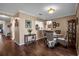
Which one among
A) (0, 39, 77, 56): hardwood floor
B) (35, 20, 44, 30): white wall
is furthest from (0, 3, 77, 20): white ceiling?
(0, 39, 77, 56): hardwood floor

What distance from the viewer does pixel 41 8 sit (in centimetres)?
211

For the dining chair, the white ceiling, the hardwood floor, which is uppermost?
the white ceiling

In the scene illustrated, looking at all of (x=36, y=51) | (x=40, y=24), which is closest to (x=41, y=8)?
(x=40, y=24)

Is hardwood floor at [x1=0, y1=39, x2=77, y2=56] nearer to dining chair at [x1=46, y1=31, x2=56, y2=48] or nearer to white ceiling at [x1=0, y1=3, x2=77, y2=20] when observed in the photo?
dining chair at [x1=46, y1=31, x2=56, y2=48]

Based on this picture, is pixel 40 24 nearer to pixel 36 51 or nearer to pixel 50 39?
pixel 50 39

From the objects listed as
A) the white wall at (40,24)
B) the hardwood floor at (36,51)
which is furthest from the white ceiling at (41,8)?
the hardwood floor at (36,51)

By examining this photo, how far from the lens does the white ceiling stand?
6.54 ft

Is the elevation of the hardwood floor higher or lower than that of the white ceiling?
lower

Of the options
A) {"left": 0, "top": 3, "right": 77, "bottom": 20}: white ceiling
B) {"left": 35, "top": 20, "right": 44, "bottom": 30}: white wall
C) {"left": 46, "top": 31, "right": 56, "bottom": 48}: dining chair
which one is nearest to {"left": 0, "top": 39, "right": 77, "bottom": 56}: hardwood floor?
{"left": 46, "top": 31, "right": 56, "bottom": 48}: dining chair

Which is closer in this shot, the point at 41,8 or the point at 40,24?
the point at 41,8

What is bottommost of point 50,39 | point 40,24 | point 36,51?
point 36,51

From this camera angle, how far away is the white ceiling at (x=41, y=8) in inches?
78.5

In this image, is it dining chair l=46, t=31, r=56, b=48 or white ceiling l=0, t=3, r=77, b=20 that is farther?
dining chair l=46, t=31, r=56, b=48

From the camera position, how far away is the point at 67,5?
1994mm
